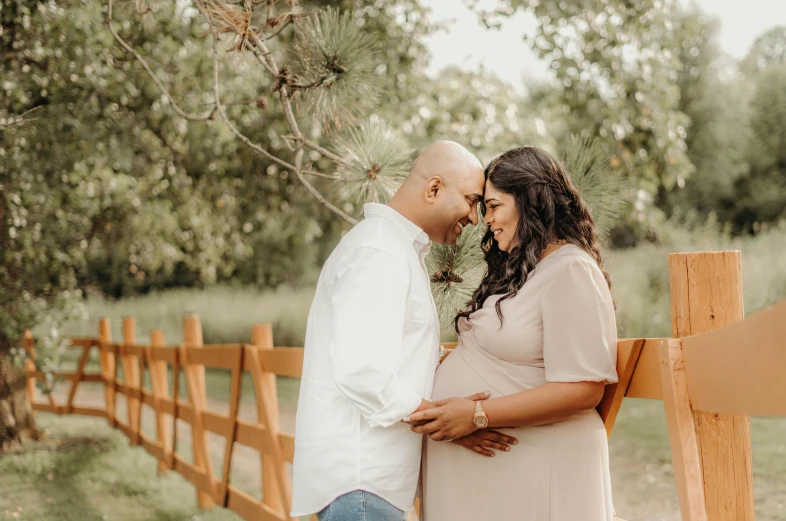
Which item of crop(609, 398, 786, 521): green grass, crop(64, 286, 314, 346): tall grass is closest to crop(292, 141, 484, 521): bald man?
crop(609, 398, 786, 521): green grass

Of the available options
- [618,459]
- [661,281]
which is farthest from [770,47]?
[618,459]

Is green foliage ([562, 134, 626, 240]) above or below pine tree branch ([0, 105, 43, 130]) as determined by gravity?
below

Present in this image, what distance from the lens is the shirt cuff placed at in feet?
6.63

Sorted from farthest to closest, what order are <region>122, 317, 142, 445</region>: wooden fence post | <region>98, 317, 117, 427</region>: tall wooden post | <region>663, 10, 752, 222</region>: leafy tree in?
<region>663, 10, 752, 222</region>: leafy tree
<region>98, 317, 117, 427</region>: tall wooden post
<region>122, 317, 142, 445</region>: wooden fence post

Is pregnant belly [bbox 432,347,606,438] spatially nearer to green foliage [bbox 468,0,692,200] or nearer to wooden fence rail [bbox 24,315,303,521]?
wooden fence rail [bbox 24,315,303,521]

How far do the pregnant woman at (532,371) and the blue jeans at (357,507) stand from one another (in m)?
0.20

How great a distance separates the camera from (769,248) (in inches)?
535

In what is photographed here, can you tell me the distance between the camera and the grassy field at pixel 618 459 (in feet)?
18.9

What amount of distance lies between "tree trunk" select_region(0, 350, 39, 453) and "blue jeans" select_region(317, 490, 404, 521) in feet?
20.6

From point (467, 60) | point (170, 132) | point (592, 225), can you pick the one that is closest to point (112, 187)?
point (170, 132)

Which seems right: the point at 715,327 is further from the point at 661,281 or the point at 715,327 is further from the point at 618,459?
the point at 661,281

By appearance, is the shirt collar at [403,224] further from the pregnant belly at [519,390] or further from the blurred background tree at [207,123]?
the blurred background tree at [207,123]

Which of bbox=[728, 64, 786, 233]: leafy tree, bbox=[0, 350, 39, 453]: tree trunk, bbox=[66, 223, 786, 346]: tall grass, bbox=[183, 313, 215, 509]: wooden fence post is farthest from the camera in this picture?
bbox=[728, 64, 786, 233]: leafy tree

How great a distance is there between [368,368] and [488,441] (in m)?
0.38
